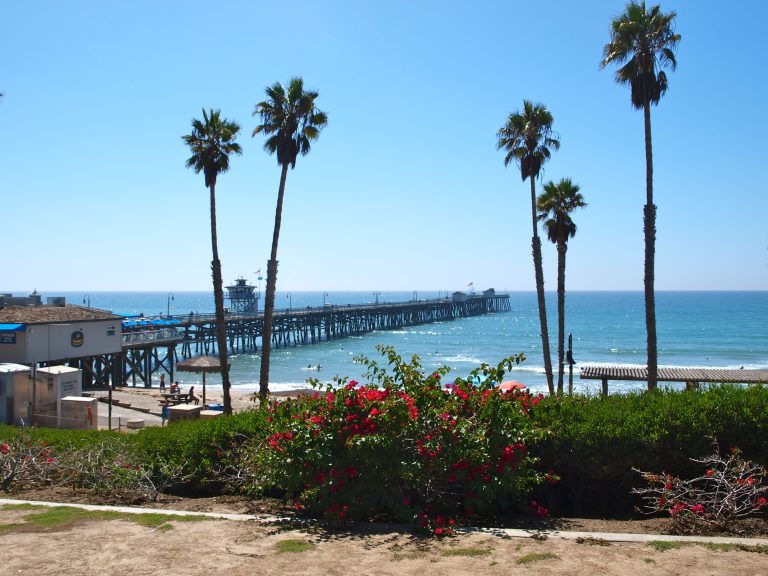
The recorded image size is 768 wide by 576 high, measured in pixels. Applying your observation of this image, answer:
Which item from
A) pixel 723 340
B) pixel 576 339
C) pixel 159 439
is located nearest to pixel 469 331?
pixel 576 339

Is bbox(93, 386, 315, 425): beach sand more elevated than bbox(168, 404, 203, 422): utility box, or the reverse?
bbox(168, 404, 203, 422): utility box

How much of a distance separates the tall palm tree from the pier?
30.8 m

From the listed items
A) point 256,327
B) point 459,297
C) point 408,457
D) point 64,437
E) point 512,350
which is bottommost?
point 512,350

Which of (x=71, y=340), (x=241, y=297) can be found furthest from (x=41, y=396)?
(x=241, y=297)

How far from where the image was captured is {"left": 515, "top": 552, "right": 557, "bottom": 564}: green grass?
Answer: 19.4 feet

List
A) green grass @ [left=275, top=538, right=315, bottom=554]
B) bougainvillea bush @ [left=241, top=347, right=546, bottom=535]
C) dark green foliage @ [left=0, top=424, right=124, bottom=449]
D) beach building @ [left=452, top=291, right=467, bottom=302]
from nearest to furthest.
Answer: green grass @ [left=275, top=538, right=315, bottom=554] < bougainvillea bush @ [left=241, top=347, right=546, bottom=535] < dark green foliage @ [left=0, top=424, right=124, bottom=449] < beach building @ [left=452, top=291, right=467, bottom=302]

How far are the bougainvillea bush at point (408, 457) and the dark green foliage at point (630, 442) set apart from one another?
47 centimetres

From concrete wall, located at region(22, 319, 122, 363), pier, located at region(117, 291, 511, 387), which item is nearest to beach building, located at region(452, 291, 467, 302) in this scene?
pier, located at region(117, 291, 511, 387)

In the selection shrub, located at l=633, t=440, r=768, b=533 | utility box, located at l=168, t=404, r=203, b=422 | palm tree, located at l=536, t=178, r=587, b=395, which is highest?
palm tree, located at l=536, t=178, r=587, b=395

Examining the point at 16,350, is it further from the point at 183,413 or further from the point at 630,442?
the point at 630,442

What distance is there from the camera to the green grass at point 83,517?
23.4 ft

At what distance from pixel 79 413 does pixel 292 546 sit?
1530cm

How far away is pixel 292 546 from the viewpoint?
21.1ft

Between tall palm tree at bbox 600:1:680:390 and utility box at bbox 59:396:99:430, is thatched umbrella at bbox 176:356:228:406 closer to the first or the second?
utility box at bbox 59:396:99:430
